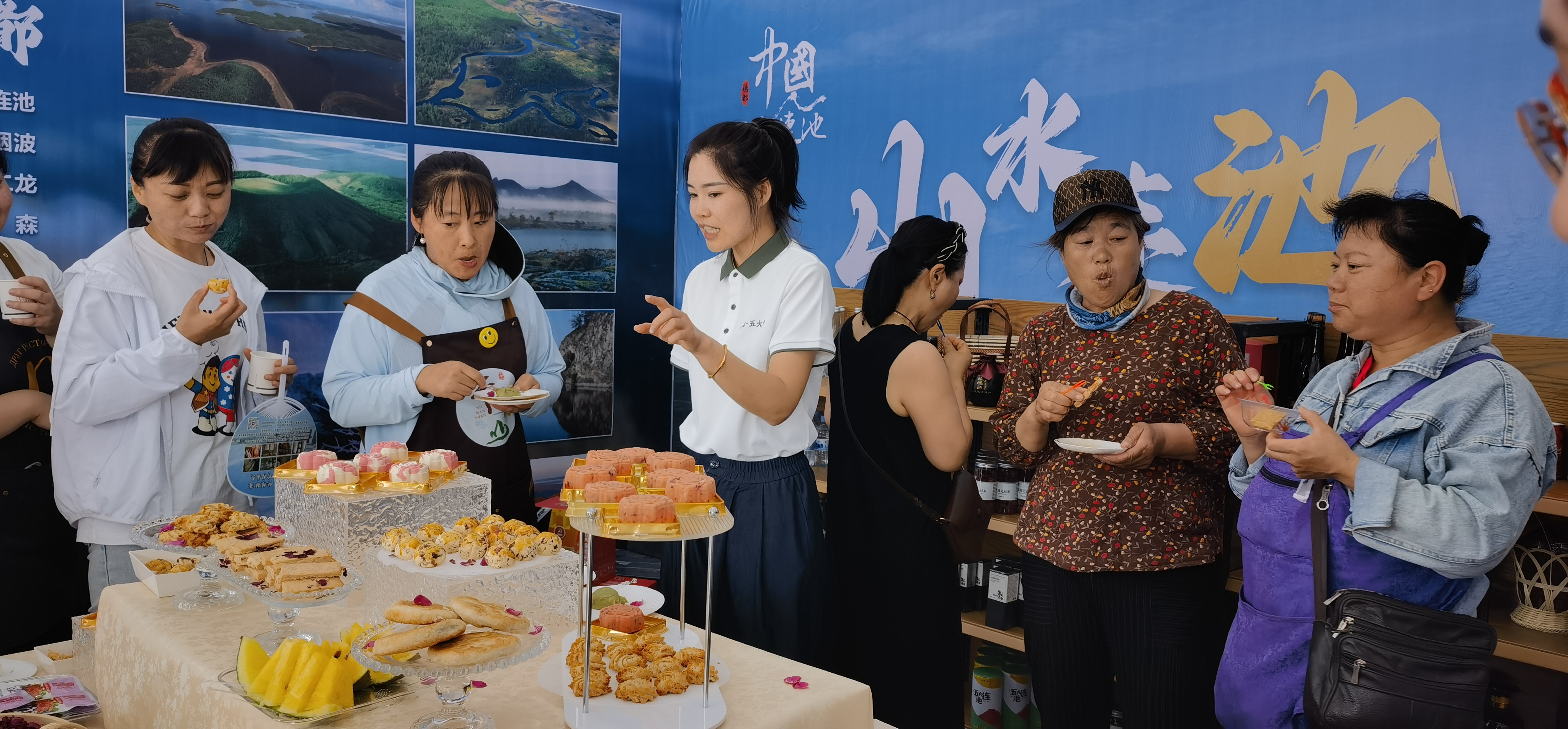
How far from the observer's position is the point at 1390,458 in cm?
187

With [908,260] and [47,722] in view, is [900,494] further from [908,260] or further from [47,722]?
[47,722]

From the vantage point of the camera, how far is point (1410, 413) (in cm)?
184

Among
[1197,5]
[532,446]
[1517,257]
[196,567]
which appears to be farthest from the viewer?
[532,446]

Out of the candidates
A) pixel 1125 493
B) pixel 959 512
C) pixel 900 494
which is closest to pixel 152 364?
pixel 900 494

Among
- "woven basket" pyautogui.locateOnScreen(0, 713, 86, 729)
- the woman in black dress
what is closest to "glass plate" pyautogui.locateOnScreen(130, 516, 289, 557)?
"woven basket" pyautogui.locateOnScreen(0, 713, 86, 729)

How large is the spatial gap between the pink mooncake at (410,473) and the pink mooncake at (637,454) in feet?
1.49

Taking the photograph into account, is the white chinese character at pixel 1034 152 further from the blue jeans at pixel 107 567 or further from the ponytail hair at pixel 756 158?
the blue jeans at pixel 107 567

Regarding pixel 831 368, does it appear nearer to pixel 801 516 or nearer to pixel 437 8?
pixel 801 516

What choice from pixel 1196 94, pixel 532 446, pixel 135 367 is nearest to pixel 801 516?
pixel 135 367

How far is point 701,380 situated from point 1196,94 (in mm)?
2061

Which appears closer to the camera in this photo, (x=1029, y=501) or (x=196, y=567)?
(x=196, y=567)

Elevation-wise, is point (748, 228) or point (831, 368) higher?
point (748, 228)

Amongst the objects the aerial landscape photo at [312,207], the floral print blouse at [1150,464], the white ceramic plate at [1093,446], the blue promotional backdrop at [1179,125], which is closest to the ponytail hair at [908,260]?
the floral print blouse at [1150,464]

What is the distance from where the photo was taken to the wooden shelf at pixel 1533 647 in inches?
89.7
